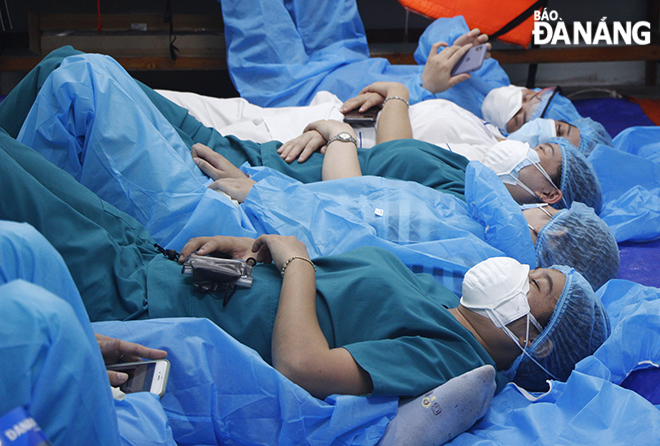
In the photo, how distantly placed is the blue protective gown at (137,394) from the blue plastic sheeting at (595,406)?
316 millimetres

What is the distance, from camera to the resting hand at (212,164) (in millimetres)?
1732

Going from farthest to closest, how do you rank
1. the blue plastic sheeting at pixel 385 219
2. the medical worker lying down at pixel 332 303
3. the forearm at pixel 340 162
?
1. the forearm at pixel 340 162
2. the blue plastic sheeting at pixel 385 219
3. the medical worker lying down at pixel 332 303

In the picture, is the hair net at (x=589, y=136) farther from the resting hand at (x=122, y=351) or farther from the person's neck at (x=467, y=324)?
the resting hand at (x=122, y=351)

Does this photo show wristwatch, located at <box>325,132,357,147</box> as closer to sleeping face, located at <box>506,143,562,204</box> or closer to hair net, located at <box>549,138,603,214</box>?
sleeping face, located at <box>506,143,562,204</box>

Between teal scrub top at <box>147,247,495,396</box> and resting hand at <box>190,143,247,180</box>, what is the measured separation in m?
0.55

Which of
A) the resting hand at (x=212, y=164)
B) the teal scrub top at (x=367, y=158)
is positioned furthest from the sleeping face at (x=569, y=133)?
the resting hand at (x=212, y=164)

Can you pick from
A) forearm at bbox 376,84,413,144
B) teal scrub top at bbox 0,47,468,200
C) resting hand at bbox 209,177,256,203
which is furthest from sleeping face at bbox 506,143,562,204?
resting hand at bbox 209,177,256,203

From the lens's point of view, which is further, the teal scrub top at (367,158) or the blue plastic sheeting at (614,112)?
the blue plastic sheeting at (614,112)

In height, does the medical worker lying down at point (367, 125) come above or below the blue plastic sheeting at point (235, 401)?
above

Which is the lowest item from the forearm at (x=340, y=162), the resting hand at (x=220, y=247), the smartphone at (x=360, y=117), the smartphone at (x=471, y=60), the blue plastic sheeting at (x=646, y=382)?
the blue plastic sheeting at (x=646, y=382)

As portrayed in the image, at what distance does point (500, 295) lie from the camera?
4.25 ft

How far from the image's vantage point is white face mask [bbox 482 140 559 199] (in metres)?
2.02

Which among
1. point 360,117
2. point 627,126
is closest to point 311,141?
point 360,117

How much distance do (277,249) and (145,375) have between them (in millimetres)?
401
